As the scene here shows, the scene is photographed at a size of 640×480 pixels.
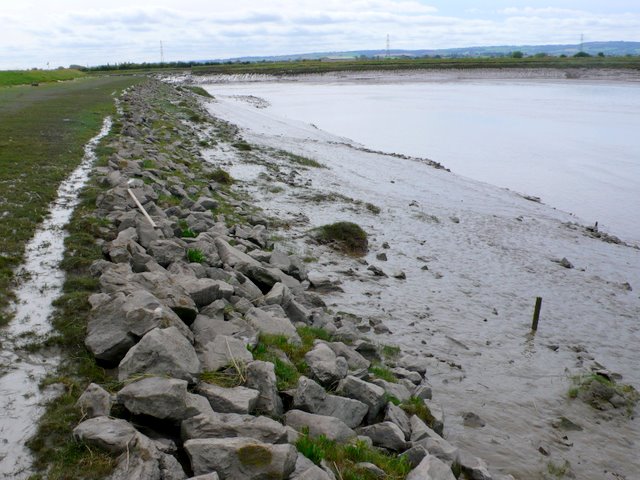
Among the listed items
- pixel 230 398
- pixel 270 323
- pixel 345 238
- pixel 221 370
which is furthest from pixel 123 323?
pixel 345 238

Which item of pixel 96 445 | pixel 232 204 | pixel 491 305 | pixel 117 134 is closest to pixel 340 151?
pixel 117 134

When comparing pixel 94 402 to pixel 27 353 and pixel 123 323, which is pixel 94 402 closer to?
pixel 123 323

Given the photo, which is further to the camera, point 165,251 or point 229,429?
point 165,251

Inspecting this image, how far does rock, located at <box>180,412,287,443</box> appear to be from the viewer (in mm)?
5699

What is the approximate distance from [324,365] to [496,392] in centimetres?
361

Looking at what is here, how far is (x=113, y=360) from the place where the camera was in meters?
7.07

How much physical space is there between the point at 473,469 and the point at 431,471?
4.32 ft

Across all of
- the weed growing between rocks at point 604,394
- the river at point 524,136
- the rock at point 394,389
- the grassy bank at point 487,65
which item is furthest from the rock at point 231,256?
the grassy bank at point 487,65

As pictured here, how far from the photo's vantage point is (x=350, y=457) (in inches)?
250

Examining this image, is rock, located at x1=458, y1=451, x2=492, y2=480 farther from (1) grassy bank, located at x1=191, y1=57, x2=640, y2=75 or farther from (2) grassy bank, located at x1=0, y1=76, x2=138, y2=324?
(1) grassy bank, located at x1=191, y1=57, x2=640, y2=75

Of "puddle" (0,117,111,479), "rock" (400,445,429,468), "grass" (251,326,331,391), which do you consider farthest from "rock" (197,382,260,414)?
"rock" (400,445,429,468)

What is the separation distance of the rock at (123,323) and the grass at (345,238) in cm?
918

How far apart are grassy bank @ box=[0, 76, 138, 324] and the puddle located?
0.77 ft

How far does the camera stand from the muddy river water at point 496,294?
8805 mm
